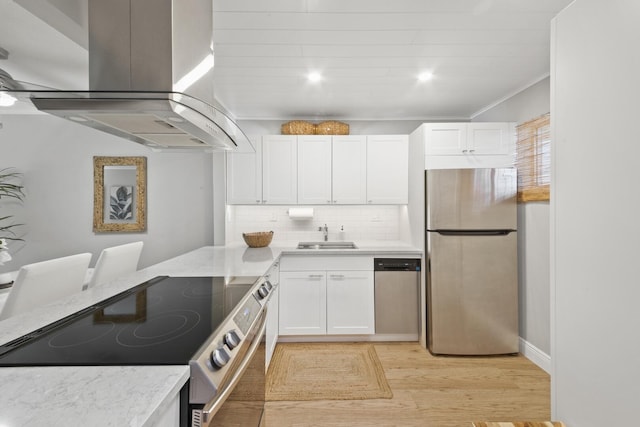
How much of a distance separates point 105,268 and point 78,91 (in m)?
1.55

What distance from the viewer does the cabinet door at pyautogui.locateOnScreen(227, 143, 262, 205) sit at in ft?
11.6

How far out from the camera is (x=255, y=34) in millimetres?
1979

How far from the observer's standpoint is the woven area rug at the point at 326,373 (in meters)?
2.33

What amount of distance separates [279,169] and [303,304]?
1490 millimetres

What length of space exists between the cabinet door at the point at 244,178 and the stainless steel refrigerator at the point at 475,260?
6.17 feet

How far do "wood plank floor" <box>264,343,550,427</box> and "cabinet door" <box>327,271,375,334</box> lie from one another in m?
0.47

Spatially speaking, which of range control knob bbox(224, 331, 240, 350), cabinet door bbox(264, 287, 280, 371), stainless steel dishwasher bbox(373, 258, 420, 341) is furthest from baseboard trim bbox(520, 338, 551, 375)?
range control knob bbox(224, 331, 240, 350)

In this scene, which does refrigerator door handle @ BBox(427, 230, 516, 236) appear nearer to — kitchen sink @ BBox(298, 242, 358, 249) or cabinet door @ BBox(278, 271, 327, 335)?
kitchen sink @ BBox(298, 242, 358, 249)

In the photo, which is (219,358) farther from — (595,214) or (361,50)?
(361,50)

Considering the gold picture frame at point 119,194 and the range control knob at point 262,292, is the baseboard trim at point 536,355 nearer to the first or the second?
the range control knob at point 262,292

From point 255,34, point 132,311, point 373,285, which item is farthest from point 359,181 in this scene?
point 132,311

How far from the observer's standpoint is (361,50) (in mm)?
2172

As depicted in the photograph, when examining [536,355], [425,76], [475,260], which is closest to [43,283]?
[425,76]

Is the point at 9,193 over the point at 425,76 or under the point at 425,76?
under
